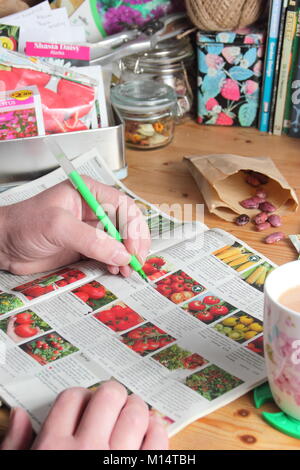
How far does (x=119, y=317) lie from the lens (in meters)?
0.77

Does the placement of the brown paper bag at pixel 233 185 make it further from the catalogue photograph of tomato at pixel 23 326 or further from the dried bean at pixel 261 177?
the catalogue photograph of tomato at pixel 23 326

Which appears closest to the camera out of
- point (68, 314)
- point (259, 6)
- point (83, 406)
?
point (83, 406)

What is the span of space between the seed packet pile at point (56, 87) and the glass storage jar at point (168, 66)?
0.59 ft

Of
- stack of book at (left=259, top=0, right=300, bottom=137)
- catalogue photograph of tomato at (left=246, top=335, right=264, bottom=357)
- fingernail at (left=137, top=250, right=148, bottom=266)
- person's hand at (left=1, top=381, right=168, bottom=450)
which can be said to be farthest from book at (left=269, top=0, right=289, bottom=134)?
person's hand at (left=1, top=381, right=168, bottom=450)

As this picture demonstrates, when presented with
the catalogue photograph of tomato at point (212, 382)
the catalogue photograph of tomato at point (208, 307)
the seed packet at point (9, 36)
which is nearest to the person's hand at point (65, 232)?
the catalogue photograph of tomato at point (208, 307)

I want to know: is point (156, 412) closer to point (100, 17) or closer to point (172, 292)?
point (172, 292)

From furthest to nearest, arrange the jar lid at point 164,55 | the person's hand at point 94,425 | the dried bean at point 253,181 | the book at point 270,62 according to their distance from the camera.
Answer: the jar lid at point 164,55 < the book at point 270,62 < the dried bean at point 253,181 < the person's hand at point 94,425

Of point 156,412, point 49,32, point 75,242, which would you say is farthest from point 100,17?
point 156,412

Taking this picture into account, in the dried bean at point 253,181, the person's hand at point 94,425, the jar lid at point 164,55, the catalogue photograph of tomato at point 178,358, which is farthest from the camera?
the jar lid at point 164,55

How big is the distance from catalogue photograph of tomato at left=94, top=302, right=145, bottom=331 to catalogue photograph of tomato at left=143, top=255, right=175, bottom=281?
0.25ft

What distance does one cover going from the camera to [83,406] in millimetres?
609

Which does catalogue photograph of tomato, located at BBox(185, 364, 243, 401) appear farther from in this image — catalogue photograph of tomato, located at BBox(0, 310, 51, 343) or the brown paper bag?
the brown paper bag

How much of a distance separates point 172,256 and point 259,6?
57 cm

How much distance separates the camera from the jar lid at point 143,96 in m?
1.16
